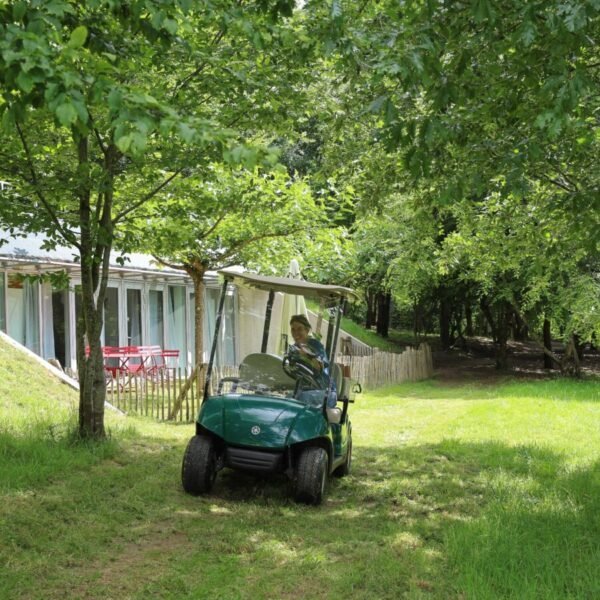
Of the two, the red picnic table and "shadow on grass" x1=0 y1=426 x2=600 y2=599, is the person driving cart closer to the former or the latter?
"shadow on grass" x1=0 y1=426 x2=600 y2=599

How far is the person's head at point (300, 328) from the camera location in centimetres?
782

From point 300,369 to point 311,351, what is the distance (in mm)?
256

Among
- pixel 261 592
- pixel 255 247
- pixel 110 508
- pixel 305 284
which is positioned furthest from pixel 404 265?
pixel 261 592

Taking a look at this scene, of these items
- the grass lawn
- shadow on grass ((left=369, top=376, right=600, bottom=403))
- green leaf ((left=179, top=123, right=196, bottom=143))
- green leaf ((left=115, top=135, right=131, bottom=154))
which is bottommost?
shadow on grass ((left=369, top=376, right=600, bottom=403))

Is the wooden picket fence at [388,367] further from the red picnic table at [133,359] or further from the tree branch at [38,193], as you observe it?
the tree branch at [38,193]

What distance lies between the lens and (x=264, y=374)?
7645 mm

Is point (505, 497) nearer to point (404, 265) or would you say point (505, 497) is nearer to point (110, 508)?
point (110, 508)

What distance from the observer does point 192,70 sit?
771cm

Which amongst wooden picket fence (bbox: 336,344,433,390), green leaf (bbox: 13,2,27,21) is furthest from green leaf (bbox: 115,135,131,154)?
wooden picket fence (bbox: 336,344,433,390)

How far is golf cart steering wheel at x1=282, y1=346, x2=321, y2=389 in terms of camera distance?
754 cm

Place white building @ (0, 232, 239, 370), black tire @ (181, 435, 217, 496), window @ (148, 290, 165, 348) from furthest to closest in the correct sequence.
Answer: window @ (148, 290, 165, 348), white building @ (0, 232, 239, 370), black tire @ (181, 435, 217, 496)

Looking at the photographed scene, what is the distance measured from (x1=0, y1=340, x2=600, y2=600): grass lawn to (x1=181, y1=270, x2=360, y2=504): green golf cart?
1.11 feet

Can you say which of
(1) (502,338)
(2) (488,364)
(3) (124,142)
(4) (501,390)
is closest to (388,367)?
(4) (501,390)

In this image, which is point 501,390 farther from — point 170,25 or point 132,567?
point 170,25
